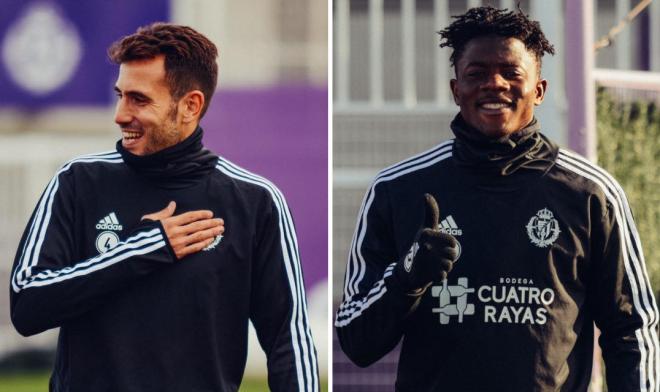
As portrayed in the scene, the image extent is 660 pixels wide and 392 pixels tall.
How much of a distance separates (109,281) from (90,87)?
1281 millimetres

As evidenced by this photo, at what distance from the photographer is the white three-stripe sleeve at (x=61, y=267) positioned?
3.30 metres

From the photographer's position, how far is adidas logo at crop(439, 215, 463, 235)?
3369 millimetres

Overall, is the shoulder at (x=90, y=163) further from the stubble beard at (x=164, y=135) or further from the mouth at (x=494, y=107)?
the mouth at (x=494, y=107)

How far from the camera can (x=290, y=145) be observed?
469cm

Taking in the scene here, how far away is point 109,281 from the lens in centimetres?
333

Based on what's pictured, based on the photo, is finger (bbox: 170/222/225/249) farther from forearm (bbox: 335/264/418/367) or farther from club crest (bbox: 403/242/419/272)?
club crest (bbox: 403/242/419/272)

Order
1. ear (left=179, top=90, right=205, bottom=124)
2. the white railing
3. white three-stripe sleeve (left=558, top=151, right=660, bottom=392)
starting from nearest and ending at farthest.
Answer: white three-stripe sleeve (left=558, top=151, right=660, bottom=392) → ear (left=179, top=90, right=205, bottom=124) → the white railing

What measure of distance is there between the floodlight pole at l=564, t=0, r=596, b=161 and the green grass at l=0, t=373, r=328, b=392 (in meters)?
1.65

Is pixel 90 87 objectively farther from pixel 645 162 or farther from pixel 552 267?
pixel 645 162

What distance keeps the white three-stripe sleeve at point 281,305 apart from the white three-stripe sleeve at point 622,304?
2.50ft

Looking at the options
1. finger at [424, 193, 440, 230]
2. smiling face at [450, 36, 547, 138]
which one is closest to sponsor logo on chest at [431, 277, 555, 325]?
finger at [424, 193, 440, 230]

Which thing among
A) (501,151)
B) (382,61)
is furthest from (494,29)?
(382,61)

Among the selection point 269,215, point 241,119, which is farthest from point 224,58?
point 269,215

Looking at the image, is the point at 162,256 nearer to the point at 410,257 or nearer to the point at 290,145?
the point at 410,257
